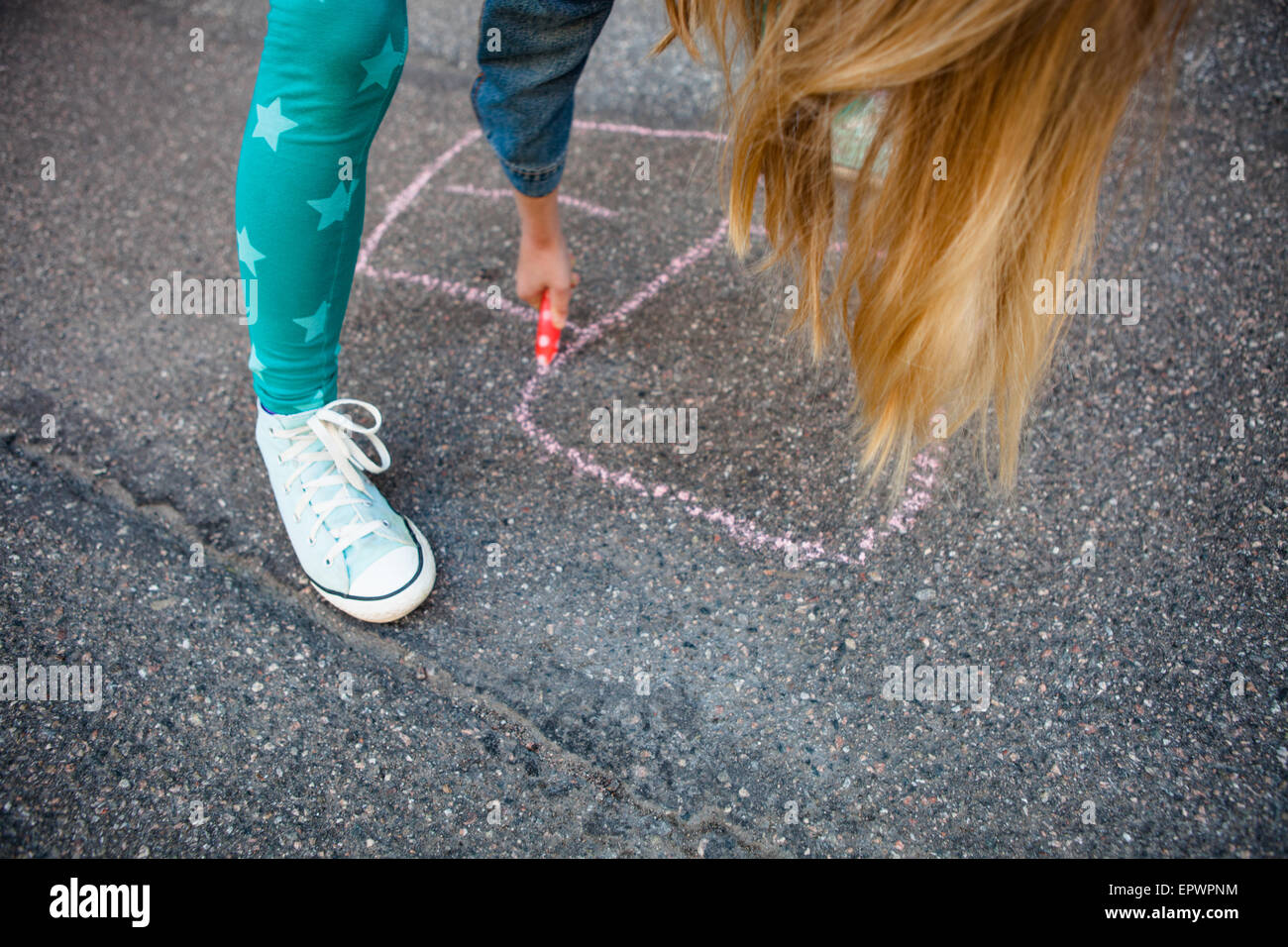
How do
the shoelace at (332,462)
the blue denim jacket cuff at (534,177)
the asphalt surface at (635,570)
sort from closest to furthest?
the asphalt surface at (635,570), the shoelace at (332,462), the blue denim jacket cuff at (534,177)

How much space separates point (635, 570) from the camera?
1.63 meters

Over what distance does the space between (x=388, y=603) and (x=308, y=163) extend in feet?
2.42

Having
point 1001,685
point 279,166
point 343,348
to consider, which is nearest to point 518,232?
point 343,348

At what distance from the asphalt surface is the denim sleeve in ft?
1.63

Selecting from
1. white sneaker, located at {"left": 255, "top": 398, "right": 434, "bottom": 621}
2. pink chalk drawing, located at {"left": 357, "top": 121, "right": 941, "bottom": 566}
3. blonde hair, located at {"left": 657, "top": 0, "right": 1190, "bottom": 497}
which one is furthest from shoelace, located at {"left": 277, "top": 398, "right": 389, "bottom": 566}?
blonde hair, located at {"left": 657, "top": 0, "right": 1190, "bottom": 497}

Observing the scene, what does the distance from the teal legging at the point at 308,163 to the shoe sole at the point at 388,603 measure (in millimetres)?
410

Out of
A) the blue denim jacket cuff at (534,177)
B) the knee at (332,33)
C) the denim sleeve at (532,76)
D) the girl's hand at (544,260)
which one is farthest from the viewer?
the girl's hand at (544,260)

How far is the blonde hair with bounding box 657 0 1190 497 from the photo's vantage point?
1.01 m

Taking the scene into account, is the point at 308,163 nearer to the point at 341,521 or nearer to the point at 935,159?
the point at 341,521

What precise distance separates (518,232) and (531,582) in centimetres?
111

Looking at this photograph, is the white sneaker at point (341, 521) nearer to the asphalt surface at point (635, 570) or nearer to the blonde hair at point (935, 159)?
the asphalt surface at point (635, 570)

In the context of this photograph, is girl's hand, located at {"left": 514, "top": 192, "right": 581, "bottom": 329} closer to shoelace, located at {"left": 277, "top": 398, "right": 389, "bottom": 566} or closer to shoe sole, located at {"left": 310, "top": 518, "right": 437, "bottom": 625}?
shoelace, located at {"left": 277, "top": 398, "right": 389, "bottom": 566}

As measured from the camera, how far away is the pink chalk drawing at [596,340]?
5.48ft

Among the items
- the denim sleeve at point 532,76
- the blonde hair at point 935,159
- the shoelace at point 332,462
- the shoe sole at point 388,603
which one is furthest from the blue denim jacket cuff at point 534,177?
the shoe sole at point 388,603
